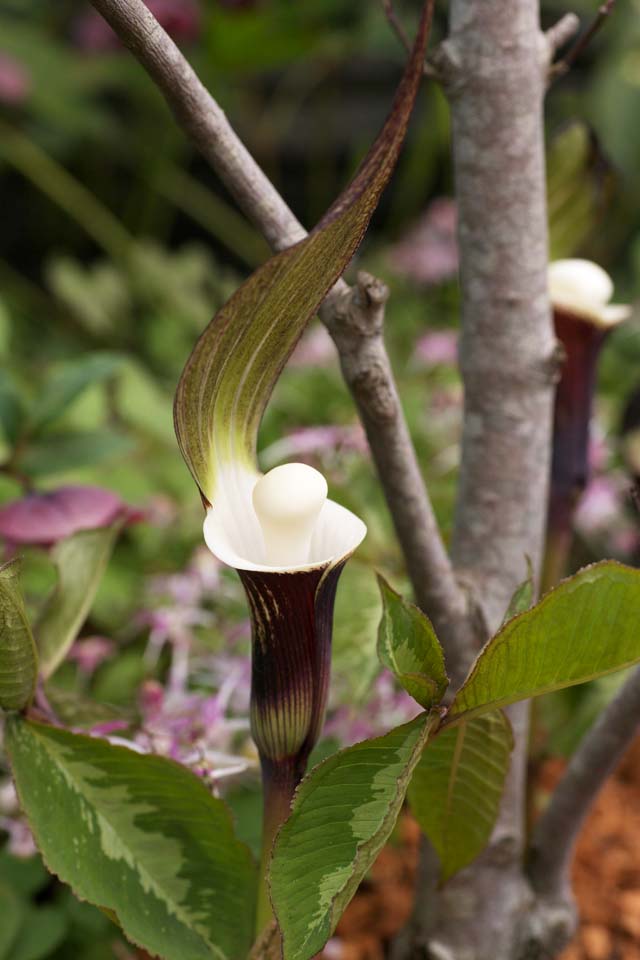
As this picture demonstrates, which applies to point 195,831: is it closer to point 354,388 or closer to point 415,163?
point 354,388

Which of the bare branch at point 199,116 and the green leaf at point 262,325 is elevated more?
the bare branch at point 199,116

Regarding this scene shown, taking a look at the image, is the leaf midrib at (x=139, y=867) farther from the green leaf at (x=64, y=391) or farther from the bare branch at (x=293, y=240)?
the green leaf at (x=64, y=391)

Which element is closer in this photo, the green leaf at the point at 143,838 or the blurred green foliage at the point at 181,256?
the green leaf at the point at 143,838

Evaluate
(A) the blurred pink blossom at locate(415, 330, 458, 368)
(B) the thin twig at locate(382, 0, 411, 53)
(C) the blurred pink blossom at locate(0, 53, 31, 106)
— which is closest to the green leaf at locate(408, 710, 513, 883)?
(B) the thin twig at locate(382, 0, 411, 53)

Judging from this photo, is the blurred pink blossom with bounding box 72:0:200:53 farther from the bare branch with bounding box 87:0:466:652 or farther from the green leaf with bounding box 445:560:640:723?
the green leaf with bounding box 445:560:640:723

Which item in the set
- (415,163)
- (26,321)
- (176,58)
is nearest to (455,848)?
(176,58)

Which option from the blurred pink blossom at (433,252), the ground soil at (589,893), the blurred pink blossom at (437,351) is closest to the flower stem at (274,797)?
the ground soil at (589,893)
